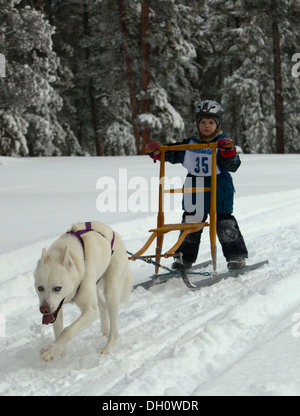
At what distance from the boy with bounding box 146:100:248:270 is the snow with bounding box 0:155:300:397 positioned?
368 mm

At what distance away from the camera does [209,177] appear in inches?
229

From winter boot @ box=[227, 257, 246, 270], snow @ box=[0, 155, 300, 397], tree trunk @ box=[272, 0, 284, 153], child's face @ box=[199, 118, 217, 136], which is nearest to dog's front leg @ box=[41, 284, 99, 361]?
snow @ box=[0, 155, 300, 397]

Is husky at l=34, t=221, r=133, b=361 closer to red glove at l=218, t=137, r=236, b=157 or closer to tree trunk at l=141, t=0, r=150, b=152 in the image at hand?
red glove at l=218, t=137, r=236, b=157

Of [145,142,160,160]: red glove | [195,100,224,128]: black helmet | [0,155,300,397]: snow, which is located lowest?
[0,155,300,397]: snow

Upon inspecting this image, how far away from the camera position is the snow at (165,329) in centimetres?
301

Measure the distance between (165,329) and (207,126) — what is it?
2.54m

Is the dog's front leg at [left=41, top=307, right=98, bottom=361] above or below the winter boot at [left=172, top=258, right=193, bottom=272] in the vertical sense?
above

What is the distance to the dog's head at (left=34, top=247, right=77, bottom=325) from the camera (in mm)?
3158

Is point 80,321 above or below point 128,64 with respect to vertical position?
below

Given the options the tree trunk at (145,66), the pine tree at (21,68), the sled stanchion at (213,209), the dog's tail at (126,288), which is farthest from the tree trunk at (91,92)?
the dog's tail at (126,288)

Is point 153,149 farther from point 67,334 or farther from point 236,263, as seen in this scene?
point 67,334

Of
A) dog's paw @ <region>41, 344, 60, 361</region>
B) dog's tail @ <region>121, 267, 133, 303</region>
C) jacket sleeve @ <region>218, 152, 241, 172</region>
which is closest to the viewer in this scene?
dog's paw @ <region>41, 344, 60, 361</region>

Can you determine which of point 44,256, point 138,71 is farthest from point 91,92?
point 44,256

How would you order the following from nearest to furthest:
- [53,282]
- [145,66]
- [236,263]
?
[53,282]
[236,263]
[145,66]
